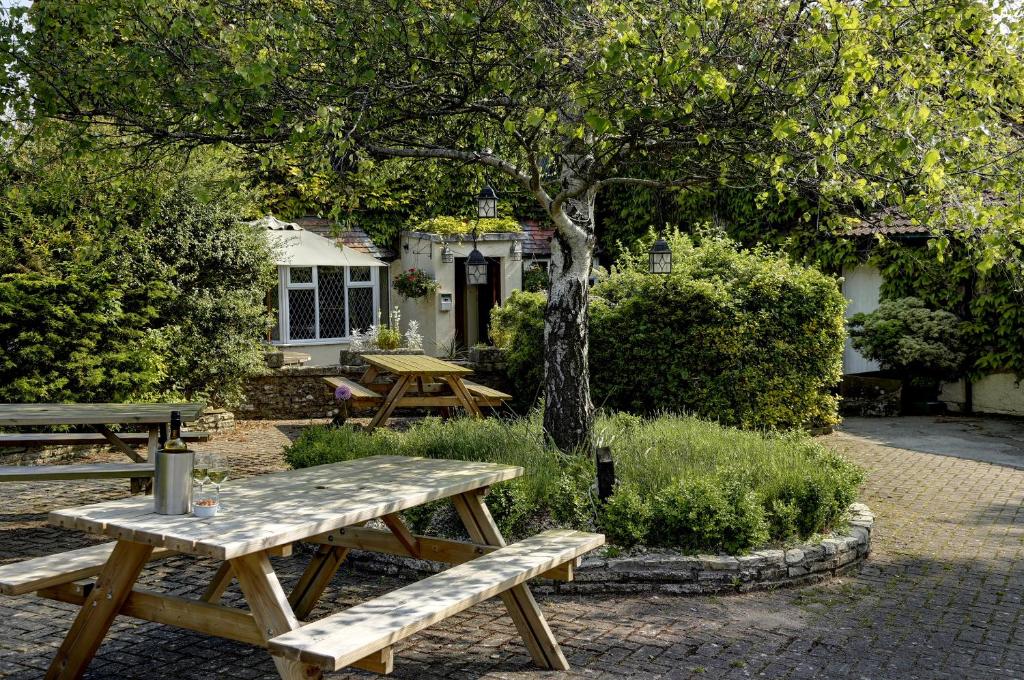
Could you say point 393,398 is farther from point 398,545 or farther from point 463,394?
point 398,545

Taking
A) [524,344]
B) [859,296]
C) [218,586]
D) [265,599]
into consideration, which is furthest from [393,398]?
[859,296]

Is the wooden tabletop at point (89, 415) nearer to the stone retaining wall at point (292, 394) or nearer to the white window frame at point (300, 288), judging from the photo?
the stone retaining wall at point (292, 394)

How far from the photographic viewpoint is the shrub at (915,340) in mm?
16406

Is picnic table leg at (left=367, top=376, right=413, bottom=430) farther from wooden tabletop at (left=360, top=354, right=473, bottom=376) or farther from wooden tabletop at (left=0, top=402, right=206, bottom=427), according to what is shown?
wooden tabletop at (left=0, top=402, right=206, bottom=427)

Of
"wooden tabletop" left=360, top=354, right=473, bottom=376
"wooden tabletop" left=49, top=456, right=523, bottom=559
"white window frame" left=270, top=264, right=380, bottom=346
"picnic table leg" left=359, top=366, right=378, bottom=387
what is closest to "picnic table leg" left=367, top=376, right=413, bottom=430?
"wooden tabletop" left=360, top=354, right=473, bottom=376

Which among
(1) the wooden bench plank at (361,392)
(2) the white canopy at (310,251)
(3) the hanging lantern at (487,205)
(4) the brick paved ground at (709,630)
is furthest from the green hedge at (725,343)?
(2) the white canopy at (310,251)

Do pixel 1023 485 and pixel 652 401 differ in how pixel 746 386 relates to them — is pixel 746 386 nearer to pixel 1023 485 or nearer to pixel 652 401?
pixel 652 401

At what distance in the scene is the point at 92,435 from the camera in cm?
939

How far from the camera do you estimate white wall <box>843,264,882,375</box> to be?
61.5 ft

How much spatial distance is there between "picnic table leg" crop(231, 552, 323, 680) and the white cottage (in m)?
13.7

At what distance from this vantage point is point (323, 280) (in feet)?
62.3

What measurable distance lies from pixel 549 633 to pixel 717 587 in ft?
6.10

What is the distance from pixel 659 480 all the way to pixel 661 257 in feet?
18.5

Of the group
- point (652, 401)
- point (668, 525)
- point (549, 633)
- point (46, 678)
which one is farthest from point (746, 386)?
point (46, 678)
